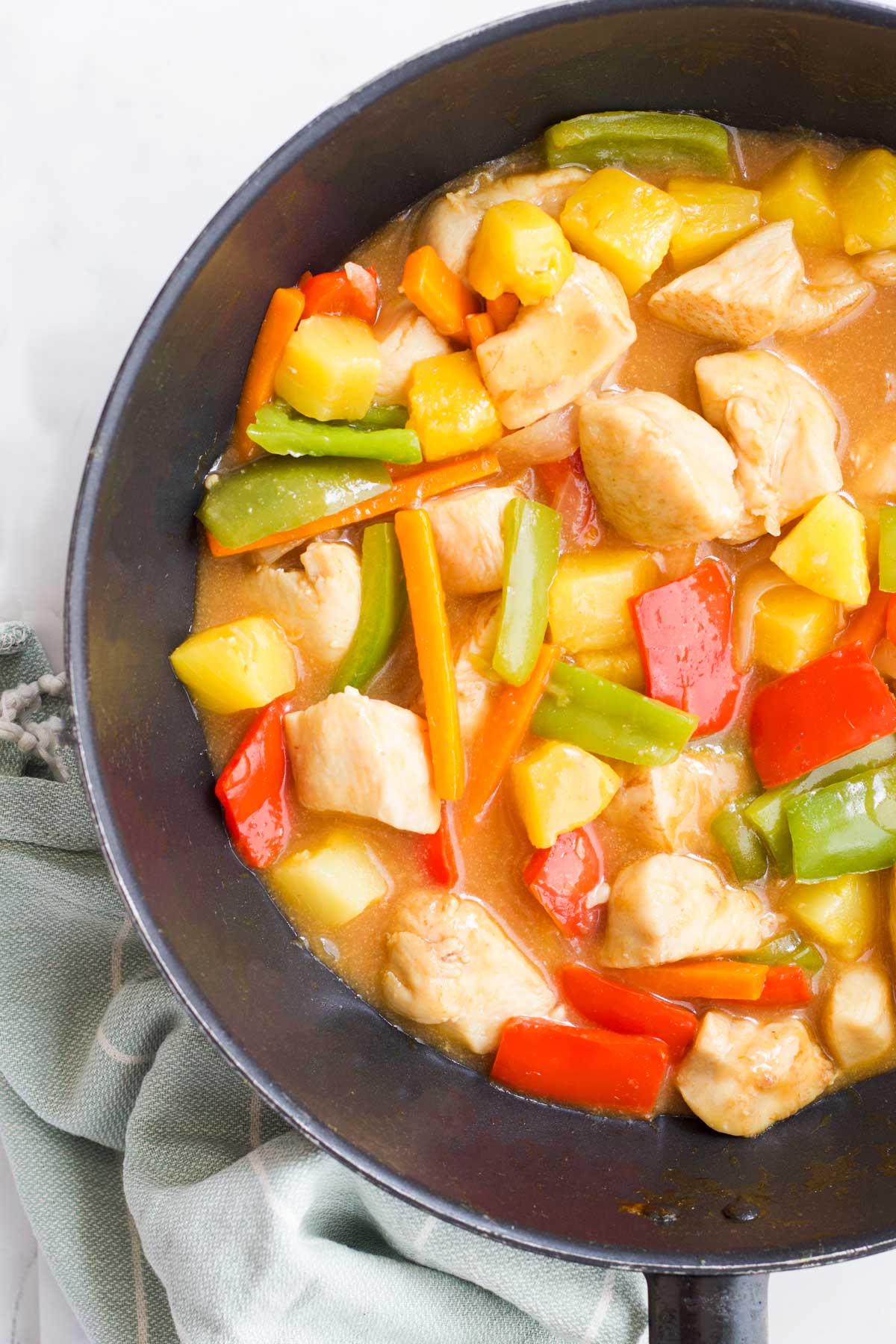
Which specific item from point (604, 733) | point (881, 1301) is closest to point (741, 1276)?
point (881, 1301)

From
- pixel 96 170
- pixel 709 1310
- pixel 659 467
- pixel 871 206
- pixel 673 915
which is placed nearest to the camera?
pixel 709 1310

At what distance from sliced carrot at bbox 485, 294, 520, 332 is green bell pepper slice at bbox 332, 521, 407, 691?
0.54m

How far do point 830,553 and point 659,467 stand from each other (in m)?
0.47

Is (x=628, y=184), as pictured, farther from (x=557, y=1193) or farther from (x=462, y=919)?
(x=557, y=1193)

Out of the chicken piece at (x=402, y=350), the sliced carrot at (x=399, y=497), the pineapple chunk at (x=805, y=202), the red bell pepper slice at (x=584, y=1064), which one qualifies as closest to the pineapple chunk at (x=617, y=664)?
the sliced carrot at (x=399, y=497)

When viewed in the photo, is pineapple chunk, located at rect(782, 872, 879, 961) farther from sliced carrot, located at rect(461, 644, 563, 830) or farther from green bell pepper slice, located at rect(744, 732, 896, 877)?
sliced carrot, located at rect(461, 644, 563, 830)

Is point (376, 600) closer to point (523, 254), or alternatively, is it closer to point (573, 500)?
point (573, 500)

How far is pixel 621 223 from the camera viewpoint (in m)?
2.75

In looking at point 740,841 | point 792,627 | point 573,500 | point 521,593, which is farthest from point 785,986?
point 573,500

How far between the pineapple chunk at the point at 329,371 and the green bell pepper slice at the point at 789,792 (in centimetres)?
130

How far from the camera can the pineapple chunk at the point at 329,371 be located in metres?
2.67

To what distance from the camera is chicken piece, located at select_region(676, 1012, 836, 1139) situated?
9.16 ft

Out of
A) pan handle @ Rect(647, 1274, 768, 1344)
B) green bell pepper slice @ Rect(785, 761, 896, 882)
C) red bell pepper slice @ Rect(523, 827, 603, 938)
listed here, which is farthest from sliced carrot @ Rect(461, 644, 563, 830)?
pan handle @ Rect(647, 1274, 768, 1344)

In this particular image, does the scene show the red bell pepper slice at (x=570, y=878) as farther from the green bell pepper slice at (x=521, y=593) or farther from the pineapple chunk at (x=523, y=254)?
the pineapple chunk at (x=523, y=254)
